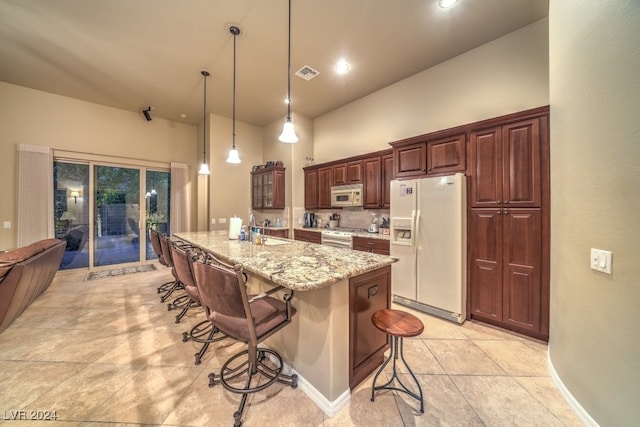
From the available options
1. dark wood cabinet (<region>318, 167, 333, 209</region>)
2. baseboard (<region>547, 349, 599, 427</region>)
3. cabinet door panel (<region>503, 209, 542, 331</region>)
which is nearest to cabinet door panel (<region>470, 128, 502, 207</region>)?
cabinet door panel (<region>503, 209, 542, 331</region>)

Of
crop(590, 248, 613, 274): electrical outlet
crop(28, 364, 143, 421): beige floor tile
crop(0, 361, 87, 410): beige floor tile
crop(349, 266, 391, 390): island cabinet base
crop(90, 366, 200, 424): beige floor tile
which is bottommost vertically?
crop(90, 366, 200, 424): beige floor tile

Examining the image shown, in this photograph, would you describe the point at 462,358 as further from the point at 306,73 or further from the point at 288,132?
the point at 306,73

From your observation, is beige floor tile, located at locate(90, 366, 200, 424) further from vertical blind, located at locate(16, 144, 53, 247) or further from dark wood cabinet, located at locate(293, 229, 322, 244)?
vertical blind, located at locate(16, 144, 53, 247)

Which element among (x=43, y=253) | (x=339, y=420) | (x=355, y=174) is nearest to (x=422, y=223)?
(x=355, y=174)

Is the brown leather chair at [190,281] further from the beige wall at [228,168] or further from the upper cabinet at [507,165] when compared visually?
the beige wall at [228,168]

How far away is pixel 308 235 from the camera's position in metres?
4.75

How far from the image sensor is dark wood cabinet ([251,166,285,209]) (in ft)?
17.0

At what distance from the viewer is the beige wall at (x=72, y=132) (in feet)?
13.0

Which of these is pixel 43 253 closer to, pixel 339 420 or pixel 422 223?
pixel 339 420

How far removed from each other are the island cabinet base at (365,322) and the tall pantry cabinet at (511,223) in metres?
1.47

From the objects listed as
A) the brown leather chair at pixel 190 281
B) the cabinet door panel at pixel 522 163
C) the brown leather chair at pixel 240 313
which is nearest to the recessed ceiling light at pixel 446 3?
the cabinet door panel at pixel 522 163

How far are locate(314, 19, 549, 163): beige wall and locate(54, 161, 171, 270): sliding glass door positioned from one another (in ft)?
15.1

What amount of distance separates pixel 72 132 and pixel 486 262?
7204mm

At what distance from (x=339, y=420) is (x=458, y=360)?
1.25m
